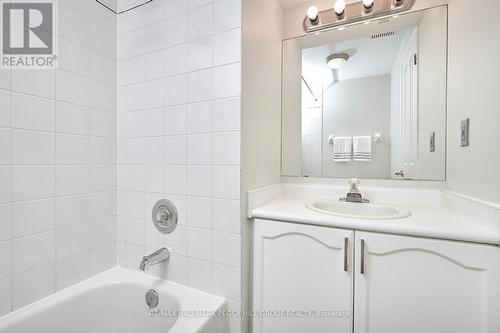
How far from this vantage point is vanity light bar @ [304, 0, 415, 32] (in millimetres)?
1349

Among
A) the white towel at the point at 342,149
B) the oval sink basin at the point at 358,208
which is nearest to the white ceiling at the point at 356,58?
the white towel at the point at 342,149

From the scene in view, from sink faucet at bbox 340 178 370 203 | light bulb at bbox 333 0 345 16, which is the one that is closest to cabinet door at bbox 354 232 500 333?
sink faucet at bbox 340 178 370 203

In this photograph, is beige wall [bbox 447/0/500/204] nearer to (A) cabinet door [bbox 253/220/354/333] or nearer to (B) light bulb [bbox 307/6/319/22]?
(A) cabinet door [bbox 253/220/354/333]

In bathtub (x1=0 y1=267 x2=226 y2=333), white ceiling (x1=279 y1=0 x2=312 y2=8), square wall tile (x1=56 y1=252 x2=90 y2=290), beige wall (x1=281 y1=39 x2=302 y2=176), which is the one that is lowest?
bathtub (x1=0 y1=267 x2=226 y2=333)

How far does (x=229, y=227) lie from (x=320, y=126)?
967 millimetres

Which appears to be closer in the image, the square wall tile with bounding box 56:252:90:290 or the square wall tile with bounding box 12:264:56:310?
the square wall tile with bounding box 12:264:56:310

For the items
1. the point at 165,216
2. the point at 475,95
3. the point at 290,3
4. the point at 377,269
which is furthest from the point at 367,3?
the point at 165,216

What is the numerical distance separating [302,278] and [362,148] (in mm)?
900

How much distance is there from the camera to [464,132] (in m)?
1.01

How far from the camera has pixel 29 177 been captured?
3.19 feet

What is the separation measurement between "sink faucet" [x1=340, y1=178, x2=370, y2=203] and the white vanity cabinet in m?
0.44

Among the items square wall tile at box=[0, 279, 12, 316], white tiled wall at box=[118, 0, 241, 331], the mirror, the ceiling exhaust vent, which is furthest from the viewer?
the ceiling exhaust vent

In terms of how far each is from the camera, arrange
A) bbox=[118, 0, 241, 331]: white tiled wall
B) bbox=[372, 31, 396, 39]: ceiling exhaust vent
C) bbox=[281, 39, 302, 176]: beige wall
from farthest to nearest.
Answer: bbox=[281, 39, 302, 176]: beige wall < bbox=[372, 31, 396, 39]: ceiling exhaust vent < bbox=[118, 0, 241, 331]: white tiled wall

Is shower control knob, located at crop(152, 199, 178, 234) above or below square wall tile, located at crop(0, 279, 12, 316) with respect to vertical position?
above
